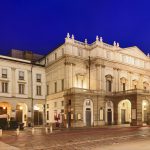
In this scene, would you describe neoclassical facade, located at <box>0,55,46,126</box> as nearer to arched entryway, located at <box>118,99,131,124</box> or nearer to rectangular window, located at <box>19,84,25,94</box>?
rectangular window, located at <box>19,84,25,94</box>

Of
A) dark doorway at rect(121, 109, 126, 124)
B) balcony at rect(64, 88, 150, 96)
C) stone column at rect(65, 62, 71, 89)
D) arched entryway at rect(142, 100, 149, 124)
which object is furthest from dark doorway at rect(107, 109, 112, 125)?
stone column at rect(65, 62, 71, 89)

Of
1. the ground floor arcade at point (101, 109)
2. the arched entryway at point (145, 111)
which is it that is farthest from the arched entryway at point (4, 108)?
the arched entryway at point (145, 111)

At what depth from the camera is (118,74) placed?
189 ft

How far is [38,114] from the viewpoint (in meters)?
54.7

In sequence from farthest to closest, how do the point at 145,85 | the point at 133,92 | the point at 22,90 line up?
the point at 145,85 → the point at 22,90 → the point at 133,92

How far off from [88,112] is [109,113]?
620 cm

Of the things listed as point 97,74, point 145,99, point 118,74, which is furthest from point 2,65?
point 145,99

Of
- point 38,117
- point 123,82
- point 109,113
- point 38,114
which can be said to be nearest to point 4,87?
point 38,114

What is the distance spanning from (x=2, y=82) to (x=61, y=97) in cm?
1114

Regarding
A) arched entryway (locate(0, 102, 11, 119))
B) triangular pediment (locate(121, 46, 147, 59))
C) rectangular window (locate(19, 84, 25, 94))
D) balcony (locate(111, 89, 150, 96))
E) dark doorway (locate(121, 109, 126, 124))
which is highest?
triangular pediment (locate(121, 46, 147, 59))

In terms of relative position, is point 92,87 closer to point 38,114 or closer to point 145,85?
point 38,114

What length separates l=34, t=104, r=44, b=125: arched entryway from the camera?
177ft

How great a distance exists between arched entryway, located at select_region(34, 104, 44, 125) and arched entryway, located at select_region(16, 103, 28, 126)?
2.22m

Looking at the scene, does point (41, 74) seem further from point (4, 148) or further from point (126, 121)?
point (4, 148)
